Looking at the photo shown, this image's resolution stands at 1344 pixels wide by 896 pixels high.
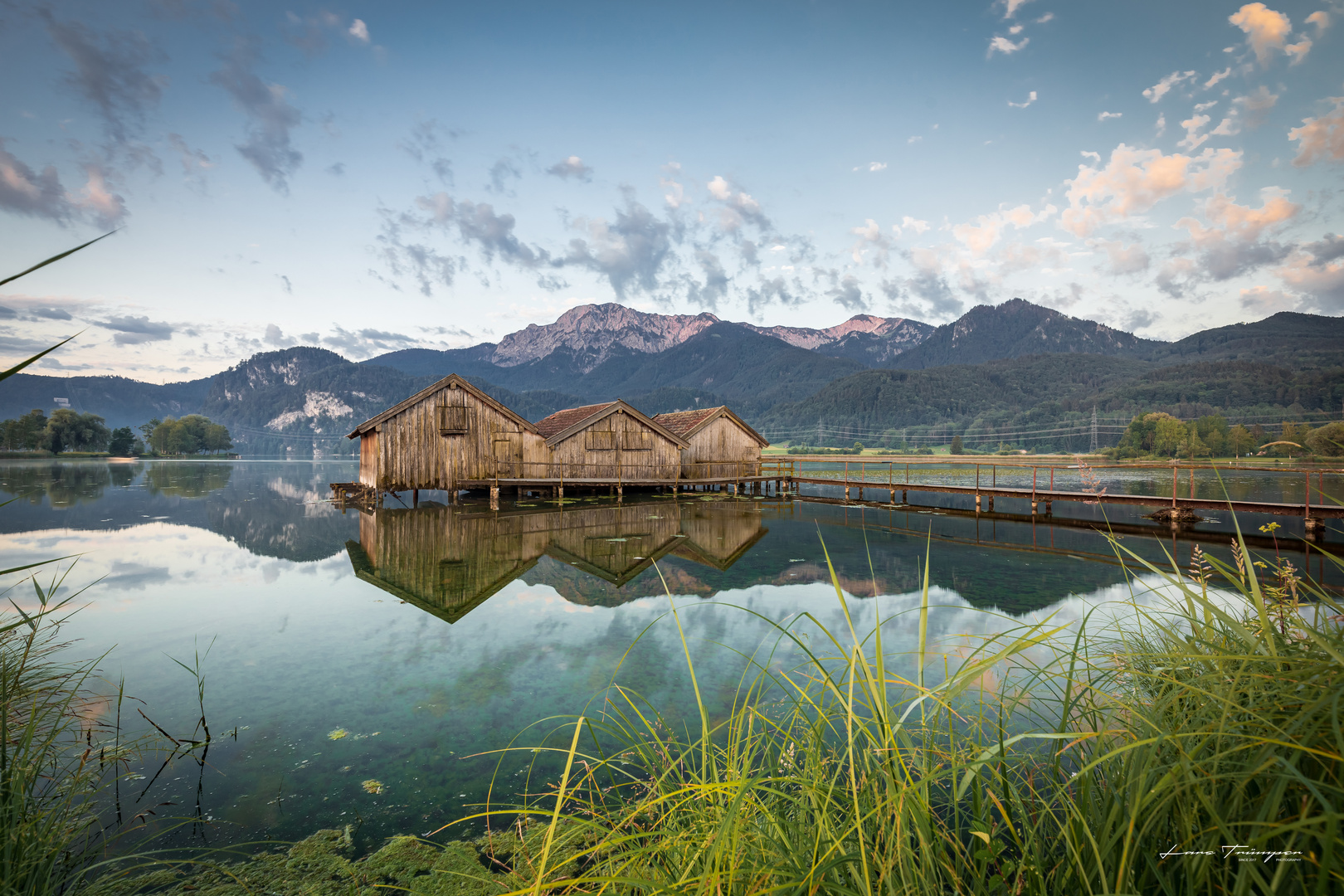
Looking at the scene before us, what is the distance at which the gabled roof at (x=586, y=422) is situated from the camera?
31266 millimetres

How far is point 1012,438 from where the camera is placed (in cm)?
13088

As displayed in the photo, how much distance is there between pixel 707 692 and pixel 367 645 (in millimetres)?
5696

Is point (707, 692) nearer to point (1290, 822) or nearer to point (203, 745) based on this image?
point (203, 745)

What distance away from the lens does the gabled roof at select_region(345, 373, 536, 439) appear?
1065 inches

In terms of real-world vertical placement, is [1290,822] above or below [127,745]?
above

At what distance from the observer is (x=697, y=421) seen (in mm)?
36875

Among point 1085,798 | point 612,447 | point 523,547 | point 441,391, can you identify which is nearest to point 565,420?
point 612,447

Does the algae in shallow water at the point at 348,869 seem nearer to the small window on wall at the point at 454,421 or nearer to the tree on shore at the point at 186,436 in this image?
the small window on wall at the point at 454,421

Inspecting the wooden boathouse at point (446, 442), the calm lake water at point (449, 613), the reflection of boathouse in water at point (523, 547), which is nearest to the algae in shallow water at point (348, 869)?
the calm lake water at point (449, 613)

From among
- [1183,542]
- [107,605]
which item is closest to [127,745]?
[107,605]

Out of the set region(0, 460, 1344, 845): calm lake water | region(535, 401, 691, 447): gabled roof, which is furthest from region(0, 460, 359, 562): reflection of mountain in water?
region(535, 401, 691, 447): gabled roof

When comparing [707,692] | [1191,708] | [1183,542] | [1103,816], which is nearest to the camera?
[1103,816]

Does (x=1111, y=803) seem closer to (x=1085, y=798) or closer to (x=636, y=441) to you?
(x=1085, y=798)

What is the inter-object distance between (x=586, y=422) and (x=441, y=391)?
25.8 ft
